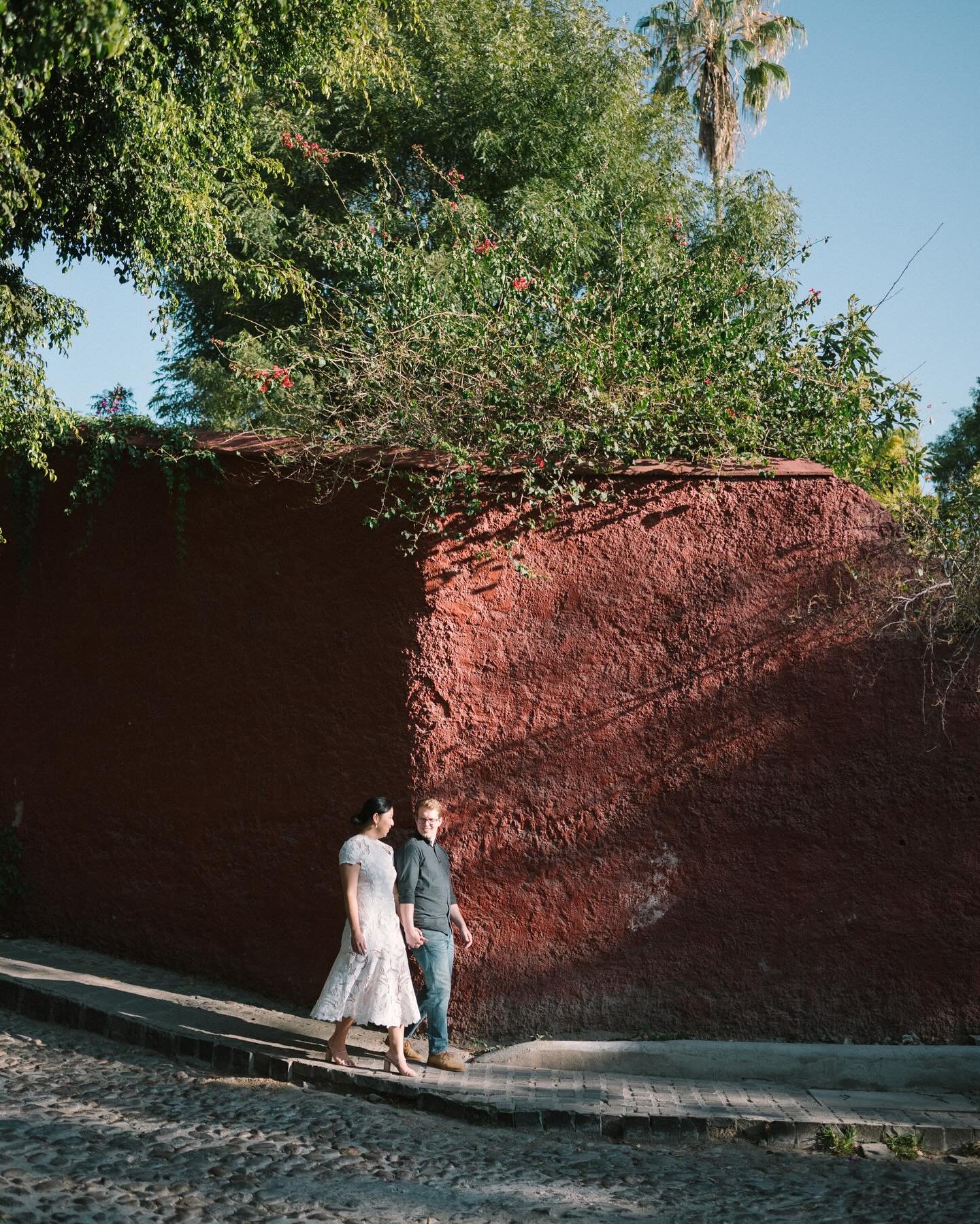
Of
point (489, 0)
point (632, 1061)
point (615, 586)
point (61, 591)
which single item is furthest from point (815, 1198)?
point (489, 0)

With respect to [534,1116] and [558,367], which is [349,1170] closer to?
[534,1116]

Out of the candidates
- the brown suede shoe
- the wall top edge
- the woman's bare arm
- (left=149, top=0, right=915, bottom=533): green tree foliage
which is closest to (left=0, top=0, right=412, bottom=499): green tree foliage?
(left=149, top=0, right=915, bottom=533): green tree foliage

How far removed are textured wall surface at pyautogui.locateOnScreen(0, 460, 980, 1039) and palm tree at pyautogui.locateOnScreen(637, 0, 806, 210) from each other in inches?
606

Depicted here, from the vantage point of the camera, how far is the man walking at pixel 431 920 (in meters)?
5.86

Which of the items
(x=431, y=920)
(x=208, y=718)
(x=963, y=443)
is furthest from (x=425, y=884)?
(x=963, y=443)

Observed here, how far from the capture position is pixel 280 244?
15.5 metres

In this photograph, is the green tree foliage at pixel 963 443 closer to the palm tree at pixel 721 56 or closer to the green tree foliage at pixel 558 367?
the palm tree at pixel 721 56

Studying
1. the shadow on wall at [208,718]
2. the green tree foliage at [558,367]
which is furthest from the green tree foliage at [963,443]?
the shadow on wall at [208,718]

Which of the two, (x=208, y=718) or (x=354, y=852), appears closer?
(x=354, y=852)

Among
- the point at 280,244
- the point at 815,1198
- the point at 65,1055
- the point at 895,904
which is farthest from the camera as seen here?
the point at 280,244

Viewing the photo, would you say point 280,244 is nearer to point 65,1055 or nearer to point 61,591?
point 61,591

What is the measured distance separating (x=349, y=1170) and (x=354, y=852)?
1.68 metres

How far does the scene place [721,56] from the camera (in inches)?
785

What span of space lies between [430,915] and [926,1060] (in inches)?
107
